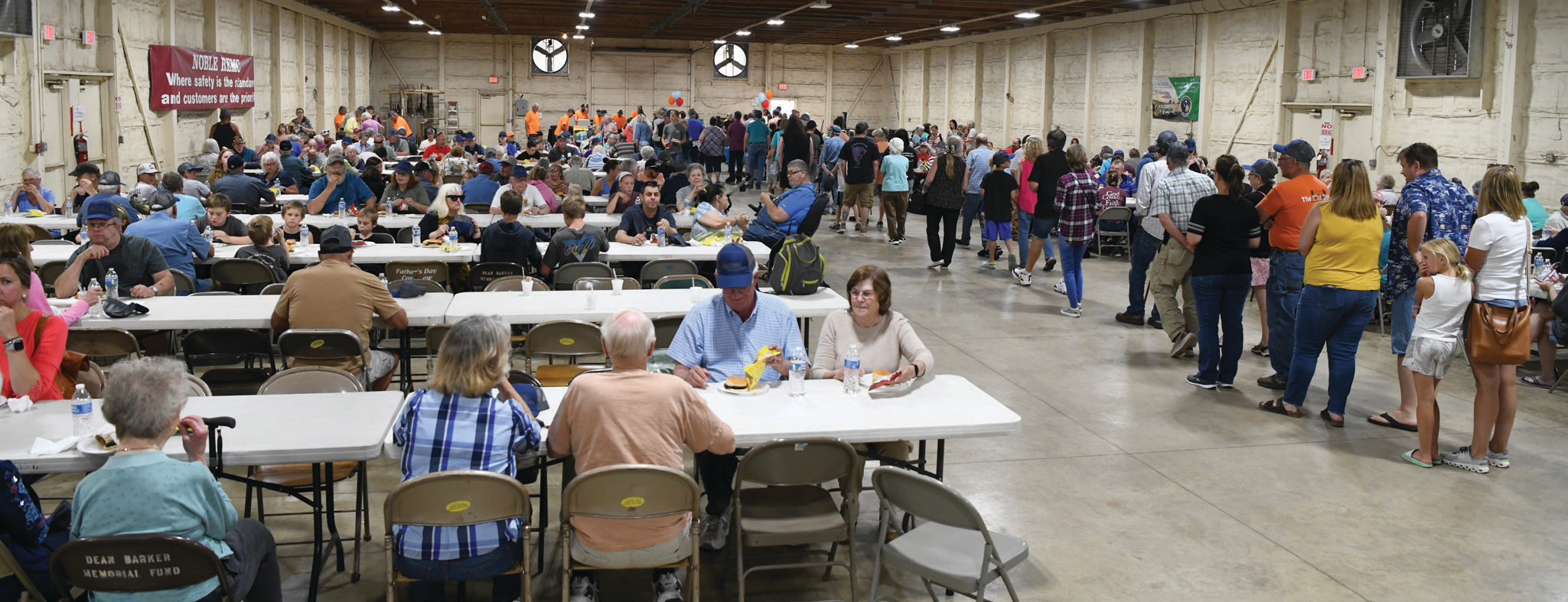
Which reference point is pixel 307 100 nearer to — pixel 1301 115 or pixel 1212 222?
pixel 1301 115

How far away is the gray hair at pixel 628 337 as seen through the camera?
3684 millimetres

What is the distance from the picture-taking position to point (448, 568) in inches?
135

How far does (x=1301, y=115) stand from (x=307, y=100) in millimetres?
18957

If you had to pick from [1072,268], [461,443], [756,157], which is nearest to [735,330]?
[461,443]

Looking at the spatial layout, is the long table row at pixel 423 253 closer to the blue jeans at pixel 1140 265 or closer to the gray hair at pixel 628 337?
the blue jeans at pixel 1140 265

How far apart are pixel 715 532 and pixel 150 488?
2065 mm

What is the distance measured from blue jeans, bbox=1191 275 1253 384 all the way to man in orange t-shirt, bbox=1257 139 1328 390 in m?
0.23

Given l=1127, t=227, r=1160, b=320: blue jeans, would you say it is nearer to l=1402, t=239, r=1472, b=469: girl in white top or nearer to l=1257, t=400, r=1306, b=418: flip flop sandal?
l=1257, t=400, r=1306, b=418: flip flop sandal

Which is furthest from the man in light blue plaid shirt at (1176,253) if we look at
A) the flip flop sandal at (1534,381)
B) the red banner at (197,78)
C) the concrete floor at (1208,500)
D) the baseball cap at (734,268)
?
the red banner at (197,78)

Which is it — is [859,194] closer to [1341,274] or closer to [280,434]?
[1341,274]

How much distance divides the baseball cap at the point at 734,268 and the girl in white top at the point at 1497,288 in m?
3.64

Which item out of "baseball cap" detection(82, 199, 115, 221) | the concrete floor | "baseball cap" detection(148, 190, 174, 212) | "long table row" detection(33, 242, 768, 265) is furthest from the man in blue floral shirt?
"baseball cap" detection(148, 190, 174, 212)

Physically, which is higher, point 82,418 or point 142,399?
point 142,399

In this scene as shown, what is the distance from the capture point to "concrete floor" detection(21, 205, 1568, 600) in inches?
169
